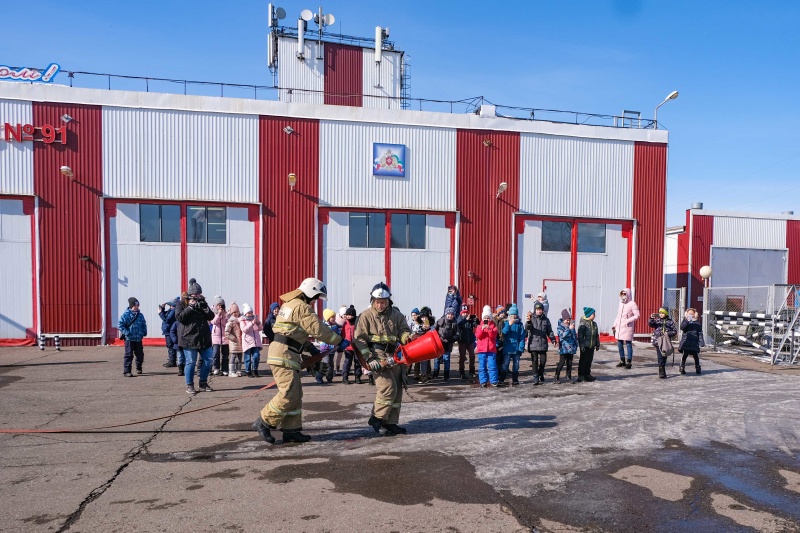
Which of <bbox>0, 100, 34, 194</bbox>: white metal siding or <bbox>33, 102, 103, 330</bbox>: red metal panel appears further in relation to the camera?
<bbox>33, 102, 103, 330</bbox>: red metal panel

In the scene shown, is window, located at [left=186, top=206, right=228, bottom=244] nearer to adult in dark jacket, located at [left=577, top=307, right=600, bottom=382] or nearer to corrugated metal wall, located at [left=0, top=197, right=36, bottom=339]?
corrugated metal wall, located at [left=0, top=197, right=36, bottom=339]

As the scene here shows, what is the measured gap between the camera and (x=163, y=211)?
17.2m

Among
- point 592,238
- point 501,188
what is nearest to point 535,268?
point 592,238

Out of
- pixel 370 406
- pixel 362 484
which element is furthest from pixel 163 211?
pixel 362 484

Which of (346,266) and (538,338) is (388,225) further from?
(538,338)

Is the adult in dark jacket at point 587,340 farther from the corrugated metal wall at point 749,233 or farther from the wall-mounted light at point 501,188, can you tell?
the corrugated metal wall at point 749,233

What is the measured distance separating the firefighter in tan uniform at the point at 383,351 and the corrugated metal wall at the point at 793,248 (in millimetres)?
24614

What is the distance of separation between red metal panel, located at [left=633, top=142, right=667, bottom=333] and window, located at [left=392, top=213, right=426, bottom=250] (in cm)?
792

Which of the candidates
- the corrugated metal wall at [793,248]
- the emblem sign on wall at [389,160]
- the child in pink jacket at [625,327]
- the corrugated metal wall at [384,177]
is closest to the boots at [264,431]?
the child in pink jacket at [625,327]

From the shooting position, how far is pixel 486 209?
63.2ft

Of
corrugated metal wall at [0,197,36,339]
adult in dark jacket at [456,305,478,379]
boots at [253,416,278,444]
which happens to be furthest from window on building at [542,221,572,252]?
corrugated metal wall at [0,197,36,339]

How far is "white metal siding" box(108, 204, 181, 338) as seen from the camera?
1697 centimetres

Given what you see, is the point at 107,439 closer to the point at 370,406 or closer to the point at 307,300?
the point at 307,300

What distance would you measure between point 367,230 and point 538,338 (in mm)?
8548
